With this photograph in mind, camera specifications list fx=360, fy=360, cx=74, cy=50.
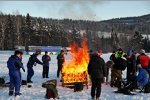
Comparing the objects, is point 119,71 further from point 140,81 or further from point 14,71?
point 14,71

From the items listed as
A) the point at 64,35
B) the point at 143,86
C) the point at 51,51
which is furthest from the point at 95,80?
the point at 64,35

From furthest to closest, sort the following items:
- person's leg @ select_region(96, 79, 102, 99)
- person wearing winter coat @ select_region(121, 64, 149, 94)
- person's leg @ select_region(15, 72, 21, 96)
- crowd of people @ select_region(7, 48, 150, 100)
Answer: person wearing winter coat @ select_region(121, 64, 149, 94), person's leg @ select_region(15, 72, 21, 96), crowd of people @ select_region(7, 48, 150, 100), person's leg @ select_region(96, 79, 102, 99)

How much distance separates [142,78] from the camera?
49.4ft

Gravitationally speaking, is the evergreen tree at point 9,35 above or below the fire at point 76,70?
above

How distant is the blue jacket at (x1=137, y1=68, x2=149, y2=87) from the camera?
590 inches

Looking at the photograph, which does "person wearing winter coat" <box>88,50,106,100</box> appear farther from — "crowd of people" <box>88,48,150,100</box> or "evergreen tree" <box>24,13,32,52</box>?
"evergreen tree" <box>24,13,32,52</box>

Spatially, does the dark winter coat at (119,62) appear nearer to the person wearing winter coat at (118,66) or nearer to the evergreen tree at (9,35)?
the person wearing winter coat at (118,66)

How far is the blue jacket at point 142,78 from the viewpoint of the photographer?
15.0m

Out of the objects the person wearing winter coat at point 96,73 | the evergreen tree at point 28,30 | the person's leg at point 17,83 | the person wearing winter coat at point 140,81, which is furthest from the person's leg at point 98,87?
the evergreen tree at point 28,30

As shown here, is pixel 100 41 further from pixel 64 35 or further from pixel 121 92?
pixel 121 92

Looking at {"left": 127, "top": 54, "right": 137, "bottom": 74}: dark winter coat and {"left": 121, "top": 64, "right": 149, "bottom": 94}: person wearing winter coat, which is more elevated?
{"left": 127, "top": 54, "right": 137, "bottom": 74}: dark winter coat

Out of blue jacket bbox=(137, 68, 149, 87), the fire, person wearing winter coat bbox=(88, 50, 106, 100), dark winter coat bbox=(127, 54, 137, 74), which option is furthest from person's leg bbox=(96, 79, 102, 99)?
dark winter coat bbox=(127, 54, 137, 74)

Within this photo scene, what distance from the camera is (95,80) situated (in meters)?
12.7

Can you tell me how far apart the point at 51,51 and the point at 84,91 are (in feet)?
205
